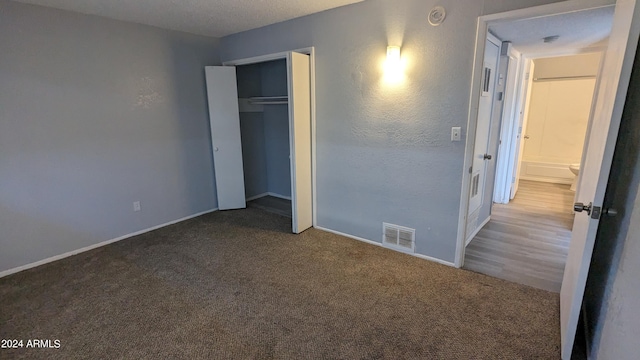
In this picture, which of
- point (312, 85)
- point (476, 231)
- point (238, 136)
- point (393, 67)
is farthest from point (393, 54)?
point (238, 136)

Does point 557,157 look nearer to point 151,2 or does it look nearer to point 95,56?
point 151,2

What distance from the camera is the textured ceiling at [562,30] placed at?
2.39 metres

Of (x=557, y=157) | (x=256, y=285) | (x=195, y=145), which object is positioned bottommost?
(x=256, y=285)

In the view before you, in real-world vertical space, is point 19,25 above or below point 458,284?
above

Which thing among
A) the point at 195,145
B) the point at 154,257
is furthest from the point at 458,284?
the point at 195,145

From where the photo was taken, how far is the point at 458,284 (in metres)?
2.46

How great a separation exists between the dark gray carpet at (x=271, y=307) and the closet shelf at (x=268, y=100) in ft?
7.10

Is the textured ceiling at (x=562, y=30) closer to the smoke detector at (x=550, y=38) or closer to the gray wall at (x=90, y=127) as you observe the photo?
the smoke detector at (x=550, y=38)

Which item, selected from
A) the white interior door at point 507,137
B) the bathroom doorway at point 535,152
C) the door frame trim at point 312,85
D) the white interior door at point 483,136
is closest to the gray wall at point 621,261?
the bathroom doorway at point 535,152

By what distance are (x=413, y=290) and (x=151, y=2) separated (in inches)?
131

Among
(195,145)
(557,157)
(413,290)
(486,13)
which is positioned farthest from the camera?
(557,157)

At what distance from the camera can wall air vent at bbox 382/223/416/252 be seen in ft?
9.63

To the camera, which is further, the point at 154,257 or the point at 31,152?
the point at 154,257

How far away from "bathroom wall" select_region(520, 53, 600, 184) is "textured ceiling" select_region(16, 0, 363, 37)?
202 inches
